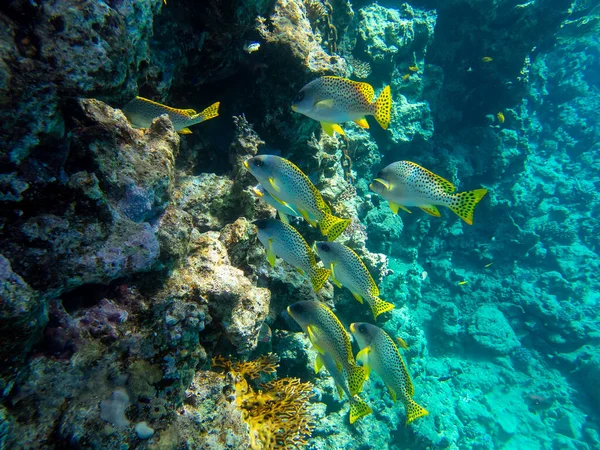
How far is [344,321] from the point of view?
647cm

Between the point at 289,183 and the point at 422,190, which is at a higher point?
the point at 422,190

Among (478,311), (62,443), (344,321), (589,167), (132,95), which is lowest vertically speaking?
(478,311)

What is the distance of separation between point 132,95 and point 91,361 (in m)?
1.87

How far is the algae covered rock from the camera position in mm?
13375

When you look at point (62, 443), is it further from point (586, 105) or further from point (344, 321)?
point (586, 105)

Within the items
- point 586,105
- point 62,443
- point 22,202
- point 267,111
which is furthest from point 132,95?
point 586,105

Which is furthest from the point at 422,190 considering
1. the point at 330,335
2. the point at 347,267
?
Answer: the point at 330,335

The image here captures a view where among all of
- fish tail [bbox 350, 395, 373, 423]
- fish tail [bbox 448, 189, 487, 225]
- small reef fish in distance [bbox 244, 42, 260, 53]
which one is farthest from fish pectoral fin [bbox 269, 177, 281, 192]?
fish tail [bbox 350, 395, 373, 423]

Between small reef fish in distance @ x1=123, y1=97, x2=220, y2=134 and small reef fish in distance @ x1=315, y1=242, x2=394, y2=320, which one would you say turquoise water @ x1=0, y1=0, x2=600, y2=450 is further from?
small reef fish in distance @ x1=315, y1=242, x2=394, y2=320

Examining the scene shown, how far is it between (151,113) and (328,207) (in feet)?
7.29

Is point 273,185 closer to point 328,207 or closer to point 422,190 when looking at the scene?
point 328,207

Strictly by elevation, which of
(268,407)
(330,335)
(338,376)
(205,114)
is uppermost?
(205,114)

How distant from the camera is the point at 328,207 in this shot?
3.48 metres

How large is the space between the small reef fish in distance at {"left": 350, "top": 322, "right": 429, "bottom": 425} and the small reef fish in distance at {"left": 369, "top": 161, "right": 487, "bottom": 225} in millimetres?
1718
